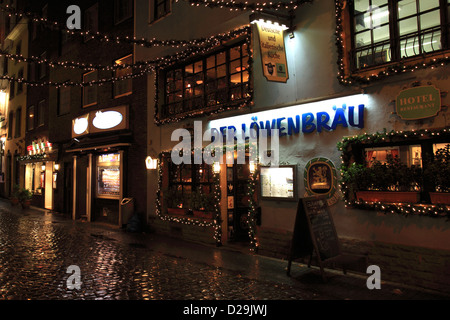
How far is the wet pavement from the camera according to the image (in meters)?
5.96

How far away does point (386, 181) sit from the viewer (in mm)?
6516

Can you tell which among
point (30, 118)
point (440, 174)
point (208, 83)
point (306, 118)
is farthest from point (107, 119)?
point (440, 174)

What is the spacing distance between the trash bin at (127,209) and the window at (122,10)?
7.05m

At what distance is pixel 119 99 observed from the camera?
14516mm

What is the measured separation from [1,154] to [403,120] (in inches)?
1179

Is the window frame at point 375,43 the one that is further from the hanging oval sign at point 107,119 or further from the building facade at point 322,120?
the hanging oval sign at point 107,119

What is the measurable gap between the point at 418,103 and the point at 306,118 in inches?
91.1

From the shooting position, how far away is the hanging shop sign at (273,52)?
7809 mm

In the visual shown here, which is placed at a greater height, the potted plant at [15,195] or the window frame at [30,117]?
the window frame at [30,117]

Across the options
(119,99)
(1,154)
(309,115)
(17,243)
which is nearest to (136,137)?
A: (119,99)

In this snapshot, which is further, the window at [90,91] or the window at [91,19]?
the window at [91,19]

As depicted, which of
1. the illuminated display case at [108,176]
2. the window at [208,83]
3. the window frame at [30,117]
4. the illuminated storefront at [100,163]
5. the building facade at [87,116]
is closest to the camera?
the window at [208,83]

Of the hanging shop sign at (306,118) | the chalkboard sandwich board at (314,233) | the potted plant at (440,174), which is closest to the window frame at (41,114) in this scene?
the hanging shop sign at (306,118)

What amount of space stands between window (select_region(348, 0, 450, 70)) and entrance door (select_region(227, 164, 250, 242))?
4502mm
